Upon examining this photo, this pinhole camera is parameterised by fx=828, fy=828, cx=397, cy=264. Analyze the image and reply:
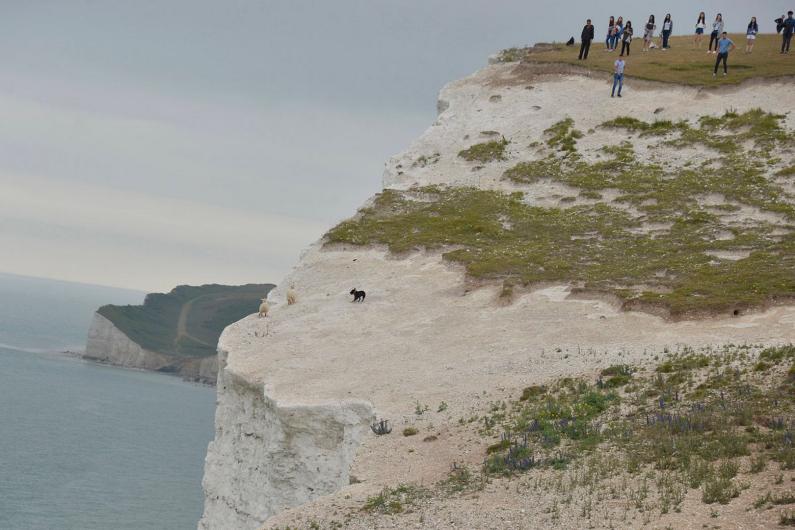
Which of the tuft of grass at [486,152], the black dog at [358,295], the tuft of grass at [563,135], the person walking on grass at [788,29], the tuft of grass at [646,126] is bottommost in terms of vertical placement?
the black dog at [358,295]

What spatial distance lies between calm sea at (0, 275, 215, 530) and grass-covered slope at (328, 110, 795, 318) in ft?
195

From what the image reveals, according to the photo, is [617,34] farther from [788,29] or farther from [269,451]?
[269,451]

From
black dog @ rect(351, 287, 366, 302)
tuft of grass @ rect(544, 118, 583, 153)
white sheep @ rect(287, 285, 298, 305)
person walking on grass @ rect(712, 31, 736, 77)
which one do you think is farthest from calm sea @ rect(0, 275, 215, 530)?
A: person walking on grass @ rect(712, 31, 736, 77)

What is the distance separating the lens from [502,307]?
122 feet

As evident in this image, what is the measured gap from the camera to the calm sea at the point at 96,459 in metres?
94.6

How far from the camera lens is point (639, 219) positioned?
48094mm

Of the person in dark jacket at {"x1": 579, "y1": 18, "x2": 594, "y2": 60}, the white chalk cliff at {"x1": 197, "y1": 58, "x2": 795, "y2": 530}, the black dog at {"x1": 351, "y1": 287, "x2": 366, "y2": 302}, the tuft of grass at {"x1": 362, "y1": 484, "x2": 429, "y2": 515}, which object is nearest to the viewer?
the tuft of grass at {"x1": 362, "y1": 484, "x2": 429, "y2": 515}

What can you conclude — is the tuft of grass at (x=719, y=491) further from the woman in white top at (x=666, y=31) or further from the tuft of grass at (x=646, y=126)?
the woman in white top at (x=666, y=31)

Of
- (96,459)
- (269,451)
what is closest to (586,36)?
(269,451)

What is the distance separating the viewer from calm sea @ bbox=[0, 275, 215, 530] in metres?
94.6

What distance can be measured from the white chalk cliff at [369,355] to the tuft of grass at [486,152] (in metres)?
18.0

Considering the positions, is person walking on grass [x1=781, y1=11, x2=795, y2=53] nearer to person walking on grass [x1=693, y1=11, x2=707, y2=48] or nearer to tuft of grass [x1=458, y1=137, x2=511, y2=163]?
person walking on grass [x1=693, y1=11, x2=707, y2=48]

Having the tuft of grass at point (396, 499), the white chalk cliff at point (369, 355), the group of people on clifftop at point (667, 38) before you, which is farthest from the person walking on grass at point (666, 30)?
the tuft of grass at point (396, 499)

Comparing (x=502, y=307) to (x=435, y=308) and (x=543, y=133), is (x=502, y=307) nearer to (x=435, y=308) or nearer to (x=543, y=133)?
(x=435, y=308)
